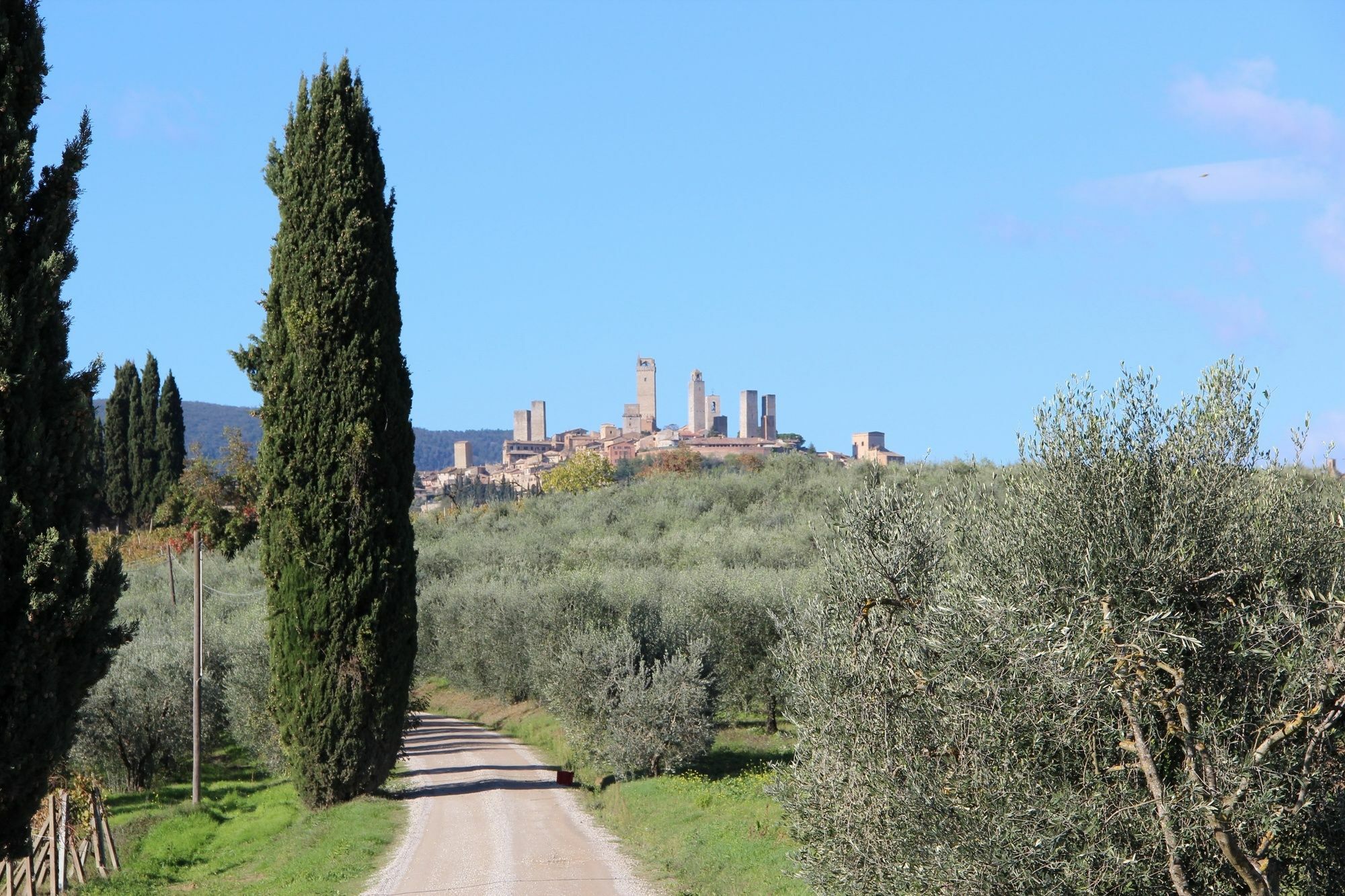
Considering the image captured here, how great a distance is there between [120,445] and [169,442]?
2595 mm

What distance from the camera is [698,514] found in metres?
63.5

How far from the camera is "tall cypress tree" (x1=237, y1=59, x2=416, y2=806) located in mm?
19812

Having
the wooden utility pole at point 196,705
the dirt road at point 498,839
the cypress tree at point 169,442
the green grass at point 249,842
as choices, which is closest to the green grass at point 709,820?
the dirt road at point 498,839

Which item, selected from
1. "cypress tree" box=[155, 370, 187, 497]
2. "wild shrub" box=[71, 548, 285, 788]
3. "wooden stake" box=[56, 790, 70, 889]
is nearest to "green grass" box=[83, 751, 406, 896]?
"wooden stake" box=[56, 790, 70, 889]

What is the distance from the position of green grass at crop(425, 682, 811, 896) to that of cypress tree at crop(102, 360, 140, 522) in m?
48.4

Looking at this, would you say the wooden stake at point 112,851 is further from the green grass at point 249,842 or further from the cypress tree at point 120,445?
the cypress tree at point 120,445

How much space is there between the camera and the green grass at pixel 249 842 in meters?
15.8

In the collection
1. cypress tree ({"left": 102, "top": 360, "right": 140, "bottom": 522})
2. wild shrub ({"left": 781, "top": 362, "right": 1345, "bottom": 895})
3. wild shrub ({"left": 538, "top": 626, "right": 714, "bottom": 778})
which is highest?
cypress tree ({"left": 102, "top": 360, "right": 140, "bottom": 522})

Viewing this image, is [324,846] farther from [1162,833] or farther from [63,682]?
[1162,833]

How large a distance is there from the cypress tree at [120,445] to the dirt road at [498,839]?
4895cm

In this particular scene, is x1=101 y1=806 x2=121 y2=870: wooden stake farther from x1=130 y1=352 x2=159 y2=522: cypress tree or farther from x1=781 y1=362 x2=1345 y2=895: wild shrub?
x1=130 y1=352 x2=159 y2=522: cypress tree

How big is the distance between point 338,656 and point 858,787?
1314 centimetres

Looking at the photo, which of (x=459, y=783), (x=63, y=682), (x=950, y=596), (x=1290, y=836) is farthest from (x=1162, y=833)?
(x=459, y=783)

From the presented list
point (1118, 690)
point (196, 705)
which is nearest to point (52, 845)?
point (196, 705)
